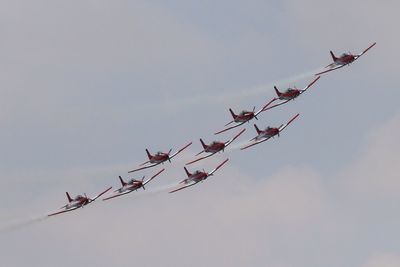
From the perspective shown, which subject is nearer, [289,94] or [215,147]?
[215,147]

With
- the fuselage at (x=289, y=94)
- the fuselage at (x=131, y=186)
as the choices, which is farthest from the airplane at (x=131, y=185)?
the fuselage at (x=289, y=94)

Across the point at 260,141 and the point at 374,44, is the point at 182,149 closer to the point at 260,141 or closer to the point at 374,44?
the point at 260,141

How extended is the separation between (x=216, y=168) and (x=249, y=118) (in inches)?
586

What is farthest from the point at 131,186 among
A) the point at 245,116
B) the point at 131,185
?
the point at 245,116

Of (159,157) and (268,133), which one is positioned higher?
(159,157)

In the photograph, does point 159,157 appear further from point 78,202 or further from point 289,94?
point 289,94

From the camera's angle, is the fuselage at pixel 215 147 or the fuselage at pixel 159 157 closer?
the fuselage at pixel 215 147

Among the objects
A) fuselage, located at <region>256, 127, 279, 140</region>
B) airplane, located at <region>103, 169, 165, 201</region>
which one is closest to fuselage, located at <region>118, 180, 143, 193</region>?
airplane, located at <region>103, 169, 165, 201</region>

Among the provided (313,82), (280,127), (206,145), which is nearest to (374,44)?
(313,82)

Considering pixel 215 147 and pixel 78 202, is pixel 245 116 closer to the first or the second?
pixel 215 147

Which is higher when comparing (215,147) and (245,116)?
(245,116)

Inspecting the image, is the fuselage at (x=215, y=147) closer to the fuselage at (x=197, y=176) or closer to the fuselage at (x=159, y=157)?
the fuselage at (x=197, y=176)

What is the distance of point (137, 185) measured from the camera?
192 metres

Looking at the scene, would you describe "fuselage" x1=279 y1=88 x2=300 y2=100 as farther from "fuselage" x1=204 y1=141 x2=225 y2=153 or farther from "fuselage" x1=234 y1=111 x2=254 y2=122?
"fuselage" x1=204 y1=141 x2=225 y2=153
